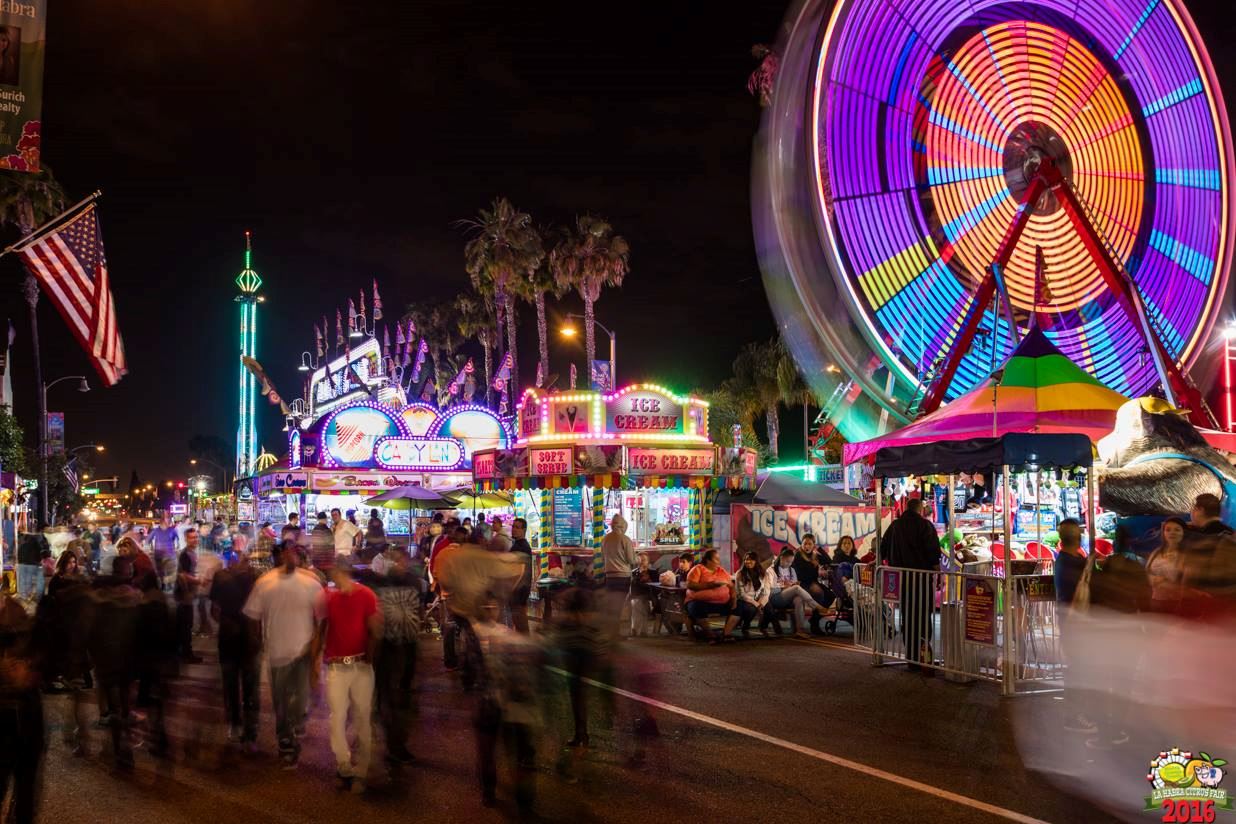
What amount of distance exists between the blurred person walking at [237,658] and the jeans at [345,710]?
1597mm

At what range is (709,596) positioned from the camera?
49.6ft

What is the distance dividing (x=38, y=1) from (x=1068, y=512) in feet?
61.2

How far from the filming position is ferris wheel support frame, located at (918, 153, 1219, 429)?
23312 mm

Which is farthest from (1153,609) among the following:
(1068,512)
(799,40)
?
(799,40)

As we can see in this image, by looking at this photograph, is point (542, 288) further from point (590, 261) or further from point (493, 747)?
point (493, 747)

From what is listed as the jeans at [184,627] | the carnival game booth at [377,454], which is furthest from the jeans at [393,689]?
the carnival game booth at [377,454]

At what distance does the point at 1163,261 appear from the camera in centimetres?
2677

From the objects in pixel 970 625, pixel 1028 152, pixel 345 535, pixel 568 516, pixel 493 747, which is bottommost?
pixel 493 747

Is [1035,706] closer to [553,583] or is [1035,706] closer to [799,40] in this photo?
[553,583]

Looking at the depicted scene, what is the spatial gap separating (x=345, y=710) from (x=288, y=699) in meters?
0.80

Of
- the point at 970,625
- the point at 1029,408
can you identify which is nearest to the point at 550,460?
the point at 1029,408

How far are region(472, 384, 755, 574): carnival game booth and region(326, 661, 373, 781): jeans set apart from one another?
16.6 meters

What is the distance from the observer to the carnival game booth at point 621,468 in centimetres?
2448

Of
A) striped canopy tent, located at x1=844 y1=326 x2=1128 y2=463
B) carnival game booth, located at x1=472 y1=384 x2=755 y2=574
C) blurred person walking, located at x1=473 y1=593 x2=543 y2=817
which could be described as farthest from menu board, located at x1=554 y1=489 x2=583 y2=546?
blurred person walking, located at x1=473 y1=593 x2=543 y2=817
